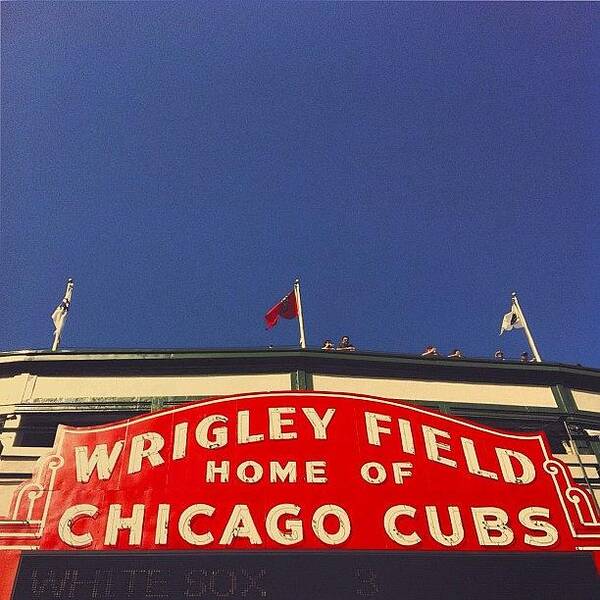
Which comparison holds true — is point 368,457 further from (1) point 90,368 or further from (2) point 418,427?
(1) point 90,368

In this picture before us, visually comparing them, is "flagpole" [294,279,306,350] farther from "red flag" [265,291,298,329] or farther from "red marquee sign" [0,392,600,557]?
"red marquee sign" [0,392,600,557]

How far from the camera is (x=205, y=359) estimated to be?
45.4 feet

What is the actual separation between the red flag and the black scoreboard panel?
25.2 ft

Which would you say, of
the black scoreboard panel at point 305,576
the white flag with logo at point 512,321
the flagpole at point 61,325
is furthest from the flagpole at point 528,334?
the flagpole at point 61,325

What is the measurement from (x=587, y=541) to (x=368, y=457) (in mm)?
3716

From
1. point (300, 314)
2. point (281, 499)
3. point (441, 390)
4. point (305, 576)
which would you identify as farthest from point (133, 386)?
point (441, 390)

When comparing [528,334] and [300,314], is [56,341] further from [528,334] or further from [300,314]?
[528,334]

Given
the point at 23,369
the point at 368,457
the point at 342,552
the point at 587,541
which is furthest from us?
the point at 23,369

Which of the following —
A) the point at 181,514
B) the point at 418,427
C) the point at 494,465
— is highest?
the point at 418,427

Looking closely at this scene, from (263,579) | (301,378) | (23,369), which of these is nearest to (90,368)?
(23,369)

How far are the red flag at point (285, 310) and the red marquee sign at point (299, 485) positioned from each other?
5600mm

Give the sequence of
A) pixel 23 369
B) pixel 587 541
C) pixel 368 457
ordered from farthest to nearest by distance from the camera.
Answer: pixel 23 369 < pixel 368 457 < pixel 587 541

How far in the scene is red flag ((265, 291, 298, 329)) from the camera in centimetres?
1747

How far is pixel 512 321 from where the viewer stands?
56.1 feet
